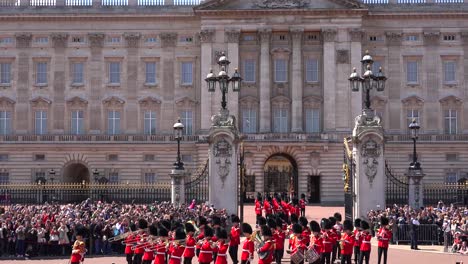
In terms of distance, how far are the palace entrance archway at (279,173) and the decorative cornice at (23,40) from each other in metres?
22.4

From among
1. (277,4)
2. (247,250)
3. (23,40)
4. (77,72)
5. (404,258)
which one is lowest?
(404,258)

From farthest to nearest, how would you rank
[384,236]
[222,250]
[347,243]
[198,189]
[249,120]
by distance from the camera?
[249,120], [198,189], [384,236], [347,243], [222,250]

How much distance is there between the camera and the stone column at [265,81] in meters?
62.8

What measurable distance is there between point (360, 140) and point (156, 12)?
36.4 meters

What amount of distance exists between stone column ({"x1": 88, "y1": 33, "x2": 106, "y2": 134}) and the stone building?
0.27ft

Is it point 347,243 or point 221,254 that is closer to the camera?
point 221,254

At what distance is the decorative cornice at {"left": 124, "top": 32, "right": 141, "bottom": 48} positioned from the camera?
6469cm

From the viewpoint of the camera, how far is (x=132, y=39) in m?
64.8

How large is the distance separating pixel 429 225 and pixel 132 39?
127 feet

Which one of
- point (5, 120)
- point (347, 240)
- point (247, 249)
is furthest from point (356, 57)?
point (247, 249)

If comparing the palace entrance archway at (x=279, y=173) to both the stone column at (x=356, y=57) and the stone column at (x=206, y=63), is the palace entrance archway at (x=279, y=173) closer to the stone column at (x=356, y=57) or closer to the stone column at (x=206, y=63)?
the stone column at (x=206, y=63)

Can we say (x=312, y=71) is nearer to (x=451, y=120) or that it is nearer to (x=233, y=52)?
(x=233, y=52)

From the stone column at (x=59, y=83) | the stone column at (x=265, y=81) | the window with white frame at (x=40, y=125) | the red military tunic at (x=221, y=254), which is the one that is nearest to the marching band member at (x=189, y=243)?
the red military tunic at (x=221, y=254)

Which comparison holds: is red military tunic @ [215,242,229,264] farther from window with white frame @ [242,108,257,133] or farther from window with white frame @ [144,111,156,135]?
window with white frame @ [144,111,156,135]
